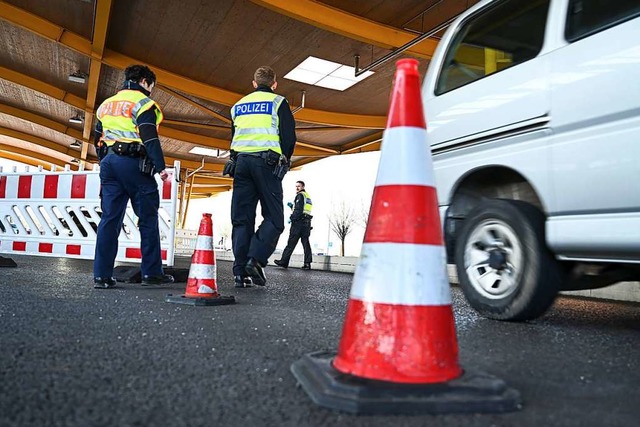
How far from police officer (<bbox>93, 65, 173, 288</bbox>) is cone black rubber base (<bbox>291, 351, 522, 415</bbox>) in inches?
119

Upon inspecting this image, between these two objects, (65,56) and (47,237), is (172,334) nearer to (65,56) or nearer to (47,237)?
(47,237)

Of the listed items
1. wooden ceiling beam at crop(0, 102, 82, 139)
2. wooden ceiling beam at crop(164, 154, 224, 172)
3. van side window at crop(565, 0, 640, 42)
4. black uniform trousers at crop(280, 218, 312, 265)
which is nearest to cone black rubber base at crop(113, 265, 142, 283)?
van side window at crop(565, 0, 640, 42)

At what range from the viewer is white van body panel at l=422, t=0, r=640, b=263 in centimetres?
208

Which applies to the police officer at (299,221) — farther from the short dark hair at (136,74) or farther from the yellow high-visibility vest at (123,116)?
the yellow high-visibility vest at (123,116)

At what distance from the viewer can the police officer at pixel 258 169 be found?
4.29 m

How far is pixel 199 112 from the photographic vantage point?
18.5 metres

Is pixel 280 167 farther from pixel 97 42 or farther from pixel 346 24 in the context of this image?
pixel 97 42

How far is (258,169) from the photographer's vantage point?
14.0 ft

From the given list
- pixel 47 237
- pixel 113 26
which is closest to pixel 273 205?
pixel 47 237

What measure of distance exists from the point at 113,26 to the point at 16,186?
21.1 ft

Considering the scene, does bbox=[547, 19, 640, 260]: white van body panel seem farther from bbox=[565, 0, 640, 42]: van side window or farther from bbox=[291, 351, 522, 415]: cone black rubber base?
bbox=[291, 351, 522, 415]: cone black rubber base

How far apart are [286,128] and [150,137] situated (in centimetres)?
114

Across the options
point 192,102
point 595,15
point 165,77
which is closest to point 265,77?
point 595,15

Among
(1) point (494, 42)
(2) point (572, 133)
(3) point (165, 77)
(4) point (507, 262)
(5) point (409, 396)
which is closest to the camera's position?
(5) point (409, 396)
